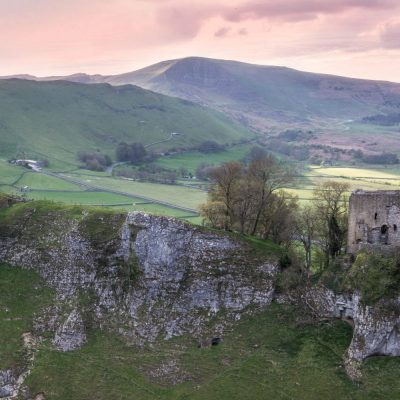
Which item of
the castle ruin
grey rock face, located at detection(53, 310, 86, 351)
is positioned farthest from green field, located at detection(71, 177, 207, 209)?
the castle ruin

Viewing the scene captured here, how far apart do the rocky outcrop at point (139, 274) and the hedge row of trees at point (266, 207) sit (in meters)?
7.43

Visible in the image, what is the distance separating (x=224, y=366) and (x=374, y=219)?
64.3 feet

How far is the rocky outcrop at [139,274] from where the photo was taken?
50.3m

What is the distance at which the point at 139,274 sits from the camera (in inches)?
2108

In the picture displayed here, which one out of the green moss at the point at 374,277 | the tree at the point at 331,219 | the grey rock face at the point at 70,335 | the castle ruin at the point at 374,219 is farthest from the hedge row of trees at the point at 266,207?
the grey rock face at the point at 70,335

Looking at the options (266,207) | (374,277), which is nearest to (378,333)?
(374,277)

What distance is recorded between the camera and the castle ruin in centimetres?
4759

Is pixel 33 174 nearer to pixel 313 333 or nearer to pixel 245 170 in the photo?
pixel 245 170

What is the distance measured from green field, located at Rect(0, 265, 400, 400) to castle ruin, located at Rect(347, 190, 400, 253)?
859 centimetres

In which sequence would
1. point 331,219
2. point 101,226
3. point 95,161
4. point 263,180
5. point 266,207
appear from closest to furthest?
point 331,219 < point 101,226 < point 263,180 < point 266,207 < point 95,161

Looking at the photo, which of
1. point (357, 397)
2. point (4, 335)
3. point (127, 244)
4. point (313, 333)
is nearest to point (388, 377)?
point (357, 397)

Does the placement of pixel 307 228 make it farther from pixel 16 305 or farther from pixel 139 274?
pixel 16 305

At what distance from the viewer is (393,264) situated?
4478cm

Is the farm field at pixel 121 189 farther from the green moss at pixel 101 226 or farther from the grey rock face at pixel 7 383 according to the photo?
the grey rock face at pixel 7 383
